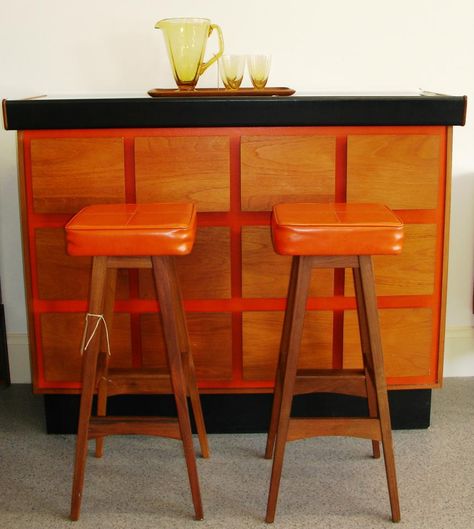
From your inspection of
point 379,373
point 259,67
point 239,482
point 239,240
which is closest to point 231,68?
point 259,67

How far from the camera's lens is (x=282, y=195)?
2.29 m

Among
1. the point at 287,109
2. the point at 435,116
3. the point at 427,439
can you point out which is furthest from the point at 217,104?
the point at 427,439

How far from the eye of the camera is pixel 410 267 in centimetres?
235

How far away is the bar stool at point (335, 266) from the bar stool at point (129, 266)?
25cm

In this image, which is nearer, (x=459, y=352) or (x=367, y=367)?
(x=367, y=367)

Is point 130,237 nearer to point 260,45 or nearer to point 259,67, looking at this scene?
point 259,67

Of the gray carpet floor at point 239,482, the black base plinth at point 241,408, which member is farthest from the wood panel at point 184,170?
the gray carpet floor at point 239,482

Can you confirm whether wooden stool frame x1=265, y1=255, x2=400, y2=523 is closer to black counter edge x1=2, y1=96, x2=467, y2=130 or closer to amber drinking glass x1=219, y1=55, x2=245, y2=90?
black counter edge x1=2, y1=96, x2=467, y2=130

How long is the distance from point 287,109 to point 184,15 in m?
0.83

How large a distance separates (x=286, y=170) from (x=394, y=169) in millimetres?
325

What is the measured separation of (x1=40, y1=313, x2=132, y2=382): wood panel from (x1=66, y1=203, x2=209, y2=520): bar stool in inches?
7.6

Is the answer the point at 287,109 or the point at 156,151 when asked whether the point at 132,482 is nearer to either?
the point at 156,151

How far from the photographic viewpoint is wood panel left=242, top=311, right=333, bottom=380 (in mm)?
2373

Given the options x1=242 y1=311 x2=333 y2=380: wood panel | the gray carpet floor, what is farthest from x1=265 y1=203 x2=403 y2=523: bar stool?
x1=242 y1=311 x2=333 y2=380: wood panel
